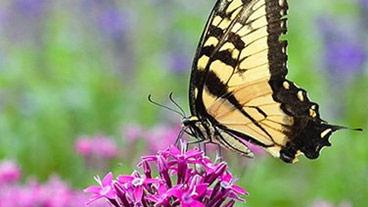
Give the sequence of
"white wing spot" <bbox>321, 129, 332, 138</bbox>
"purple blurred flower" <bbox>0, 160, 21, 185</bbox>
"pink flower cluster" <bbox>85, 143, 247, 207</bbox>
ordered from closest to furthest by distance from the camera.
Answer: "pink flower cluster" <bbox>85, 143, 247, 207</bbox>
"white wing spot" <bbox>321, 129, 332, 138</bbox>
"purple blurred flower" <bbox>0, 160, 21, 185</bbox>

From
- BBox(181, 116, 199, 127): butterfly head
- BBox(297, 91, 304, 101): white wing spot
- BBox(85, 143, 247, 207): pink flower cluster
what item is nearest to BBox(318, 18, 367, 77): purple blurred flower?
BBox(297, 91, 304, 101): white wing spot

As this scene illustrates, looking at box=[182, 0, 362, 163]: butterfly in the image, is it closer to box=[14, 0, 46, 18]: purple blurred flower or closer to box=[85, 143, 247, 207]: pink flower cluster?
box=[85, 143, 247, 207]: pink flower cluster

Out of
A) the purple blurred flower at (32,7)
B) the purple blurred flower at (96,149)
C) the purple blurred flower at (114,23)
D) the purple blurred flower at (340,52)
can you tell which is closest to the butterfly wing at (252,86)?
the purple blurred flower at (96,149)

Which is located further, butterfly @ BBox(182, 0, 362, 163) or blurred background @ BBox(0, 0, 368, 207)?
blurred background @ BBox(0, 0, 368, 207)

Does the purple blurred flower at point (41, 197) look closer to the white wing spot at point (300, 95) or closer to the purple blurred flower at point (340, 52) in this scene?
the white wing spot at point (300, 95)

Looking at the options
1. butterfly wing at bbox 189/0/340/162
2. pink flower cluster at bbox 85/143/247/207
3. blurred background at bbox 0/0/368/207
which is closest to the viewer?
pink flower cluster at bbox 85/143/247/207

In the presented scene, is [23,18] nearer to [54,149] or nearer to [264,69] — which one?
[54,149]

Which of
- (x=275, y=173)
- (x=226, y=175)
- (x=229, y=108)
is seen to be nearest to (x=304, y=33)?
(x=275, y=173)
